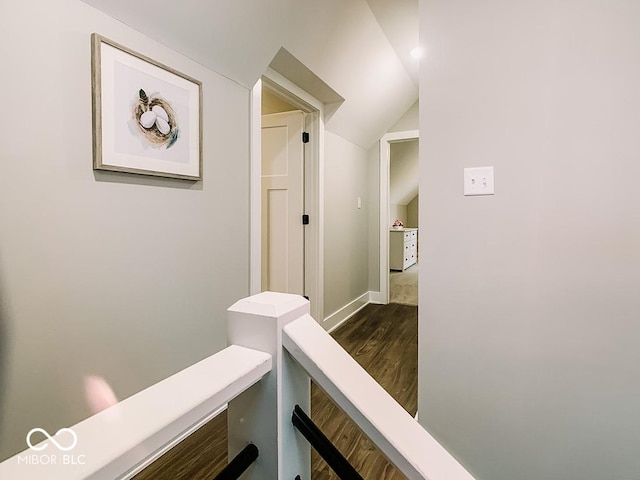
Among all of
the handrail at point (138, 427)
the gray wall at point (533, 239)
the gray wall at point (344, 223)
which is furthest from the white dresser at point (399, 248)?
the handrail at point (138, 427)

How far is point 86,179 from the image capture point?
1.27 meters

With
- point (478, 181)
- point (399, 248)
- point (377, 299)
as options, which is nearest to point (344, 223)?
point (377, 299)

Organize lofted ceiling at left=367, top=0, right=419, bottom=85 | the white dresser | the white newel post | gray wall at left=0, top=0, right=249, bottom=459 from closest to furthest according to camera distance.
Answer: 1. the white newel post
2. gray wall at left=0, top=0, right=249, bottom=459
3. lofted ceiling at left=367, top=0, right=419, bottom=85
4. the white dresser

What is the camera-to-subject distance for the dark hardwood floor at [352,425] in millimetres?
1501

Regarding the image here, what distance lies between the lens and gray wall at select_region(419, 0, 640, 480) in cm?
122

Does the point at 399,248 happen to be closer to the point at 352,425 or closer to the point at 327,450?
the point at 352,425

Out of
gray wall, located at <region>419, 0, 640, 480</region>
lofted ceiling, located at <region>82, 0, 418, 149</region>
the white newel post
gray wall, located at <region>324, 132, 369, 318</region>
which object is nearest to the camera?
the white newel post

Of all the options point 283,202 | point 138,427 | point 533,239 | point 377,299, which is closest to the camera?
point 138,427

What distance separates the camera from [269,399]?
0.57 meters

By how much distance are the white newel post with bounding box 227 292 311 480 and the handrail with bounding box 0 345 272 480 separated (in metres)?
0.05

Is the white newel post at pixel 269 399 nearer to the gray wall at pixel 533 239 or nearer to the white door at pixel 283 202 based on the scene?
the gray wall at pixel 533 239

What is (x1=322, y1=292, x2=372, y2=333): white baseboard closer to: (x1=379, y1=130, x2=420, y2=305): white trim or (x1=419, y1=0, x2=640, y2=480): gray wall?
(x1=379, y1=130, x2=420, y2=305): white trim

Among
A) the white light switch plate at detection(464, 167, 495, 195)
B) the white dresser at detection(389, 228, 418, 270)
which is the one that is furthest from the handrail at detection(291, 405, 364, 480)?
the white dresser at detection(389, 228, 418, 270)

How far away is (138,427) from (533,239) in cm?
138
